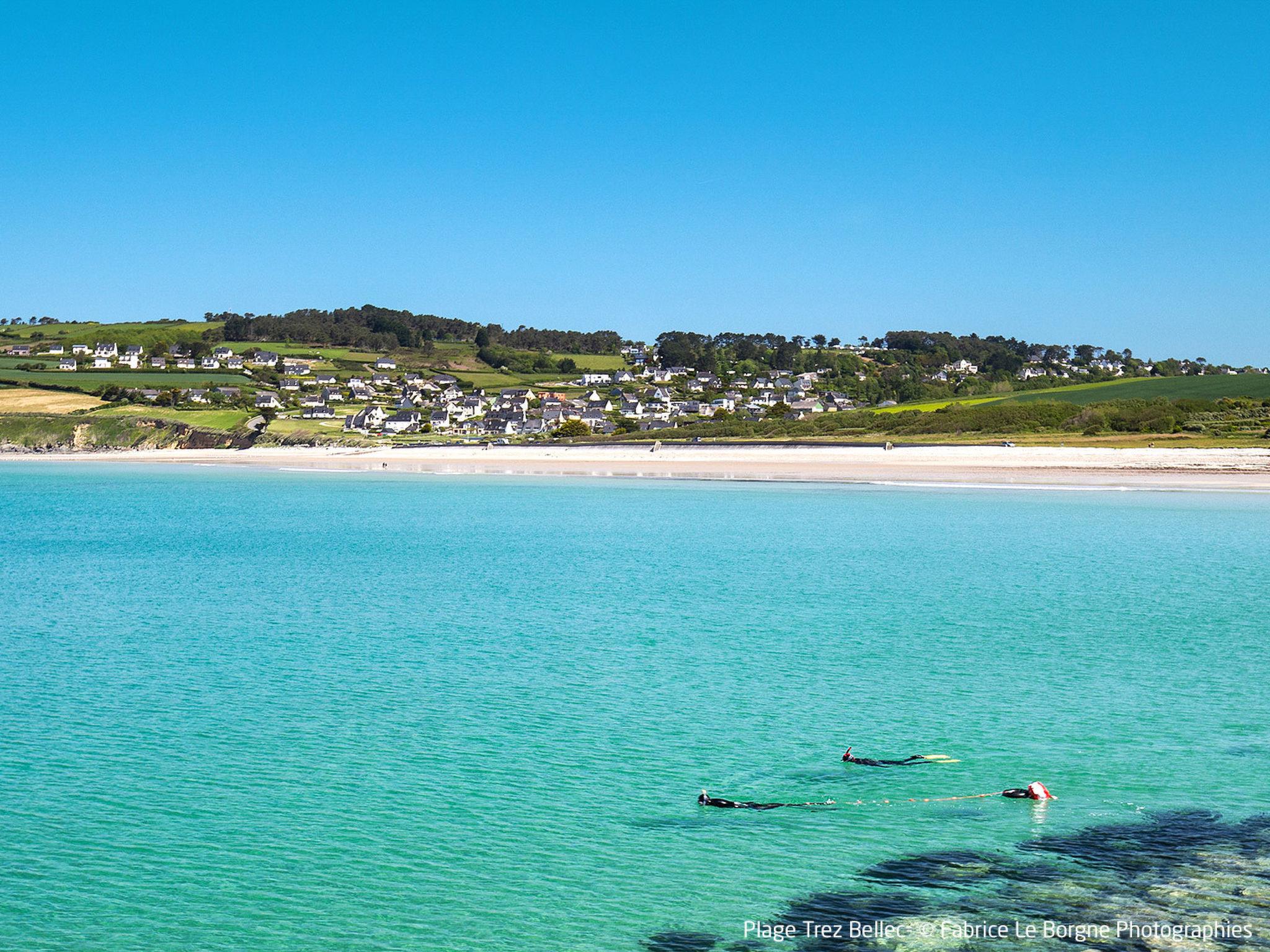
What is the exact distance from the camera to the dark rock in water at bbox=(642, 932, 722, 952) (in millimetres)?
6715

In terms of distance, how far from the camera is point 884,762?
1051 cm

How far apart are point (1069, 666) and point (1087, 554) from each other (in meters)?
12.9

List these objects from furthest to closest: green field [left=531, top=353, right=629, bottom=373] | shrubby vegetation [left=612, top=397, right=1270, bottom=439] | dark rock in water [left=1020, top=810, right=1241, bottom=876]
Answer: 1. green field [left=531, top=353, right=629, bottom=373]
2. shrubby vegetation [left=612, top=397, right=1270, bottom=439]
3. dark rock in water [left=1020, top=810, right=1241, bottom=876]

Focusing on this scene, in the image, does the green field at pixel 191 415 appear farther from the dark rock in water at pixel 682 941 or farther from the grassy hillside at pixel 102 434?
the dark rock in water at pixel 682 941

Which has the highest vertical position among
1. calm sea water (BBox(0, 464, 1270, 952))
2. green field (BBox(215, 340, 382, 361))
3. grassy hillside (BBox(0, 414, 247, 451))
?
green field (BBox(215, 340, 382, 361))

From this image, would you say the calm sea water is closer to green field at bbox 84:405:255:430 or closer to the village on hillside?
the village on hillside

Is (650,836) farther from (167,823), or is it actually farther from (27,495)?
(27,495)

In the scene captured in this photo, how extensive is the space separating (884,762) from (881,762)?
30 mm

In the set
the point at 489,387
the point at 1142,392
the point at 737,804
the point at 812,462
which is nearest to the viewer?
the point at 737,804

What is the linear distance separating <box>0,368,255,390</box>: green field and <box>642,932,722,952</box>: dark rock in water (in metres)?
119

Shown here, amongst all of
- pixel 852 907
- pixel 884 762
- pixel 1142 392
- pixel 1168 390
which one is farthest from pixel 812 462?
pixel 852 907

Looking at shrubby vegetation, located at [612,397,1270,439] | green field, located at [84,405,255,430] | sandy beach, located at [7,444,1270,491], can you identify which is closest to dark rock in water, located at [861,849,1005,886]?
sandy beach, located at [7,444,1270,491]

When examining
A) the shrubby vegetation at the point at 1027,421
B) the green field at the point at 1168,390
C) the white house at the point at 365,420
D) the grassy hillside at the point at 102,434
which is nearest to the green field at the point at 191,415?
the grassy hillside at the point at 102,434

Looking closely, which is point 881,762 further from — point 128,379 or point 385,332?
point 385,332
